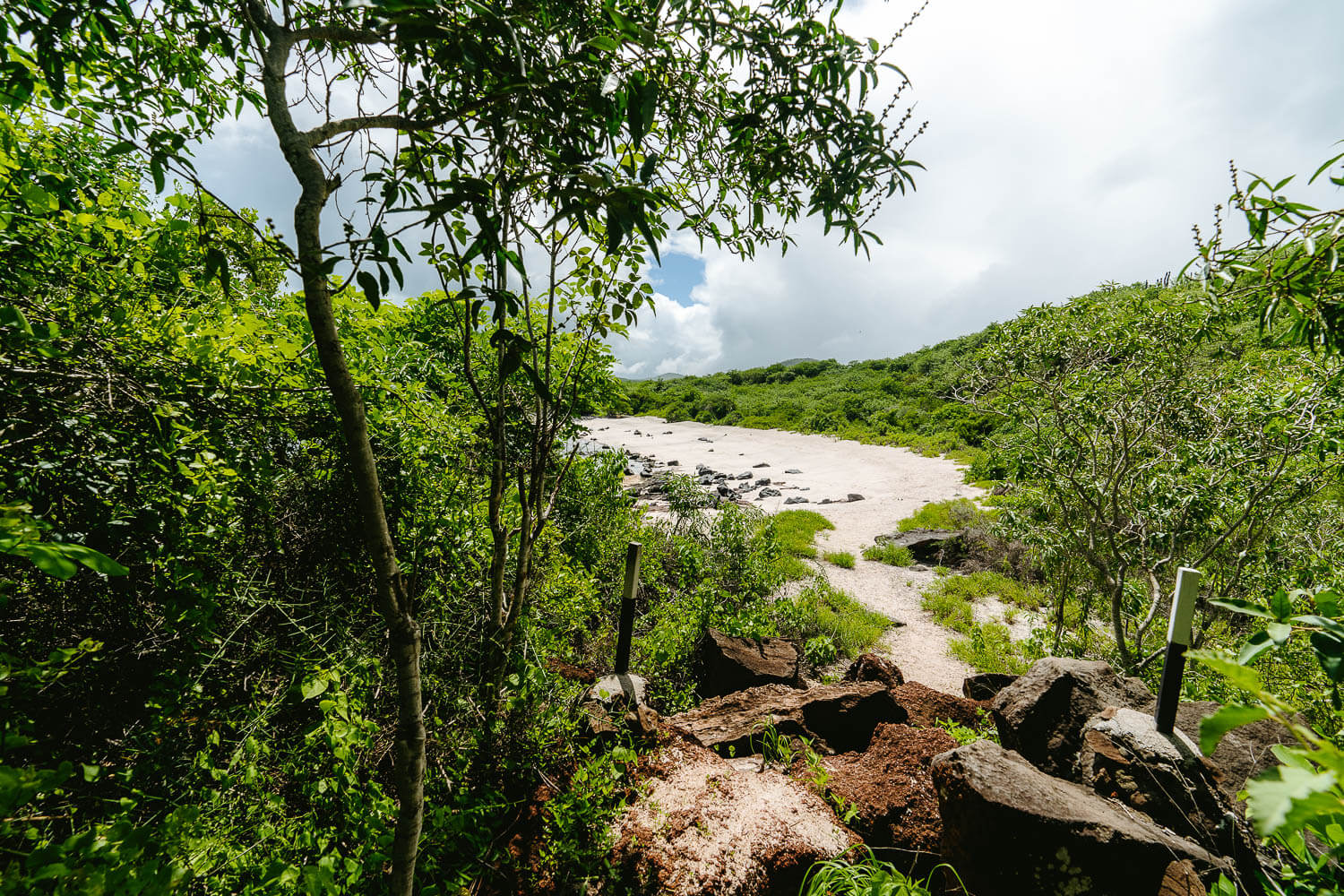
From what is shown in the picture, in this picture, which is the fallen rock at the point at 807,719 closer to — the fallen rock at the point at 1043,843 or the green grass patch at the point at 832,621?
the fallen rock at the point at 1043,843

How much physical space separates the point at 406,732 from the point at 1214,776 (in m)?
4.33

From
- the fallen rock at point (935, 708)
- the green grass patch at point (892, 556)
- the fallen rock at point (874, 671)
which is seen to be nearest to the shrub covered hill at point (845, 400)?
the green grass patch at point (892, 556)

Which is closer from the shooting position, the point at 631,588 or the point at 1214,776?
the point at 1214,776

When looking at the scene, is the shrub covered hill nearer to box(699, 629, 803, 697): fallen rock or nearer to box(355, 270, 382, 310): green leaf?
box(699, 629, 803, 697): fallen rock

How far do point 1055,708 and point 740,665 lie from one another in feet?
7.50

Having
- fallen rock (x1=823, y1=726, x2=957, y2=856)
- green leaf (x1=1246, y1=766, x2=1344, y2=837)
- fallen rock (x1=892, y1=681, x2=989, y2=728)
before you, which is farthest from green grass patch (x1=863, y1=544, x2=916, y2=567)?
green leaf (x1=1246, y1=766, x2=1344, y2=837)

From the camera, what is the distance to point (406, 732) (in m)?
1.73

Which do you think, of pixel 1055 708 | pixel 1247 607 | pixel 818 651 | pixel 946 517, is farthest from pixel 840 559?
pixel 1247 607

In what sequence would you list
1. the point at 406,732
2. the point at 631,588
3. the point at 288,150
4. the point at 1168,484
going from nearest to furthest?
the point at 288,150
the point at 406,732
the point at 631,588
the point at 1168,484

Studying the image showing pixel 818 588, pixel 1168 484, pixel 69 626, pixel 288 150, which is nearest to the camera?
pixel 288 150

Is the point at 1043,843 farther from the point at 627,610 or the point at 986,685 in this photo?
the point at 986,685

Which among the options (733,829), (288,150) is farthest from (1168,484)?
(288,150)

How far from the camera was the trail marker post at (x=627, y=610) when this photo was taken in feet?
13.9

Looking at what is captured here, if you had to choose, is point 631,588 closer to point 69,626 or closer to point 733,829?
point 733,829
